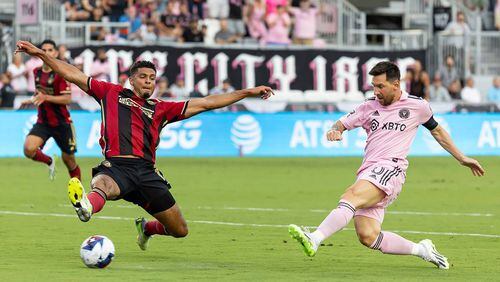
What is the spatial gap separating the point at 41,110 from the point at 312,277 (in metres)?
11.3

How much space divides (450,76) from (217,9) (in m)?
6.96

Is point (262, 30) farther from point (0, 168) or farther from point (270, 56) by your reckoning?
point (0, 168)

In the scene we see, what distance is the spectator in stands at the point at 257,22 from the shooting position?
36812mm

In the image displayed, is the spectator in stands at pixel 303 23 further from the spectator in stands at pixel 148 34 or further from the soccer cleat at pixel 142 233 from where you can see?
the soccer cleat at pixel 142 233

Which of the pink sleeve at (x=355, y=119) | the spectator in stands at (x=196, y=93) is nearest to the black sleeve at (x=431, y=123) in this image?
the pink sleeve at (x=355, y=119)

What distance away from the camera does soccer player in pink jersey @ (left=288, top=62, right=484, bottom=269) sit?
1188 cm

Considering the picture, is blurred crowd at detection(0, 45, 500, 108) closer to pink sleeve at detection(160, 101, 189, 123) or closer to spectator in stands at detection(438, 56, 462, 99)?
spectator in stands at detection(438, 56, 462, 99)

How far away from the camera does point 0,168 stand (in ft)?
88.2

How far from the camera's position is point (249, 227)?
16344mm

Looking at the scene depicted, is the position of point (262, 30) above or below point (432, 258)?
above

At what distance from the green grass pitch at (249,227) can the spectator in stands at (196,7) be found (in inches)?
354

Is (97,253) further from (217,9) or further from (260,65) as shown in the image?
(217,9)

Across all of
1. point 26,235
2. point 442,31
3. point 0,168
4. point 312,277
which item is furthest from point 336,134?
point 442,31

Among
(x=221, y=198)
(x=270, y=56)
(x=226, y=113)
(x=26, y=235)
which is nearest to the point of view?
(x=26, y=235)
